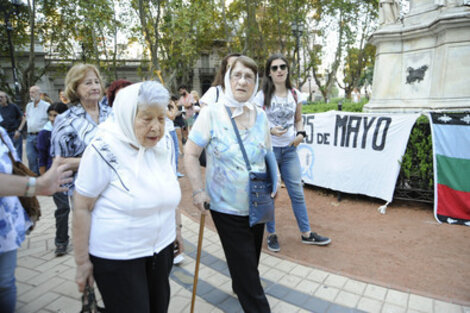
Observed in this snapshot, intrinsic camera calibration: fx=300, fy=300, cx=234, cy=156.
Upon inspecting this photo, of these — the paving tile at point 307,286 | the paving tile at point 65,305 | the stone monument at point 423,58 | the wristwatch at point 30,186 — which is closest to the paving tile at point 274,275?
the paving tile at point 307,286

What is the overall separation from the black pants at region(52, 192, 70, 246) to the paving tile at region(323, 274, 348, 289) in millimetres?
3172

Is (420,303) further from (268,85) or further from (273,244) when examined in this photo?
(268,85)

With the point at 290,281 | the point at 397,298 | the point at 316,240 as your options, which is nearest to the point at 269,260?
the point at 290,281

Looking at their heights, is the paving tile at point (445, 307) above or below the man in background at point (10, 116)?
below

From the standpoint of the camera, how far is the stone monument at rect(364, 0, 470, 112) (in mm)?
6738

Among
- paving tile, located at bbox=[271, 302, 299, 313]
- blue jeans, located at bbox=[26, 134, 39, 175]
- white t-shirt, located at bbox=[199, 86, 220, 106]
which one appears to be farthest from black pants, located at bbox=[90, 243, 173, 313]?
blue jeans, located at bbox=[26, 134, 39, 175]

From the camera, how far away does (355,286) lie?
297 centimetres

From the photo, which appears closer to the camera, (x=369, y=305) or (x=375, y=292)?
(x=369, y=305)

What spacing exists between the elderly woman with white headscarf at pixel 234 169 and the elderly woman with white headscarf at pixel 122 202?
2.10 feet

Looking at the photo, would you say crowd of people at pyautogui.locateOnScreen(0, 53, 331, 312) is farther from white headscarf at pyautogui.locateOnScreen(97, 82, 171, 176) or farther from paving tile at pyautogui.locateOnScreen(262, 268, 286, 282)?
paving tile at pyautogui.locateOnScreen(262, 268, 286, 282)

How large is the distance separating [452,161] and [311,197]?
2.36 meters

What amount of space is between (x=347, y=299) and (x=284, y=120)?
2.04m

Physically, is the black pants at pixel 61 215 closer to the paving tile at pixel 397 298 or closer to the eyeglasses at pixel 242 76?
the eyeglasses at pixel 242 76

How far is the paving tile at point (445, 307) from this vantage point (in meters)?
2.58
